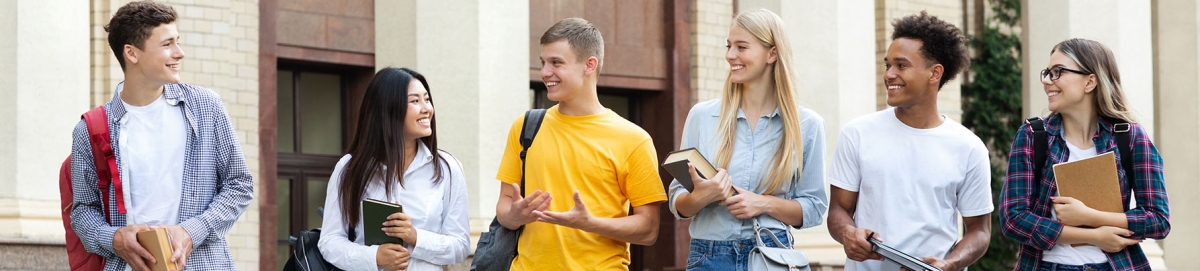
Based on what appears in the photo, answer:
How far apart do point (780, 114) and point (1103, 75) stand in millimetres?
1306

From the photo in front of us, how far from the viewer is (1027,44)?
48.7 ft

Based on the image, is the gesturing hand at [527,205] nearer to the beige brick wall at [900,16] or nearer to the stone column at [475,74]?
the stone column at [475,74]

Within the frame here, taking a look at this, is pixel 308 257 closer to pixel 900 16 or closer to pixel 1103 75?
pixel 1103 75

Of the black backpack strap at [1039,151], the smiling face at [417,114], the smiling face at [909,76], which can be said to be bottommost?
the black backpack strap at [1039,151]

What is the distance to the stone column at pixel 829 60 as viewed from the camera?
43.1ft

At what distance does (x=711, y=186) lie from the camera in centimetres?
544

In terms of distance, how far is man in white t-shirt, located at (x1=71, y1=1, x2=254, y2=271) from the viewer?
533cm

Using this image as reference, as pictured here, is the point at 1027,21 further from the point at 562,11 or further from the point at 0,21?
the point at 0,21

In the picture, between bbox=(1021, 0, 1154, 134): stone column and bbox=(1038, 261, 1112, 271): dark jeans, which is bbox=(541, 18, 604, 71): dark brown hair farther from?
bbox=(1021, 0, 1154, 134): stone column

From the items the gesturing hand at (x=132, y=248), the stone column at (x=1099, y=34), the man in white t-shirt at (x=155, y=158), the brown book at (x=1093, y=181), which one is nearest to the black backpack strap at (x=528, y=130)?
the man in white t-shirt at (x=155, y=158)

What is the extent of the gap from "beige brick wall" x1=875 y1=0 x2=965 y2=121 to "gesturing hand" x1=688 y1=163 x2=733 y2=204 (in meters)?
9.96

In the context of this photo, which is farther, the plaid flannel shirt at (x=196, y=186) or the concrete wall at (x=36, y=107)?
the concrete wall at (x=36, y=107)

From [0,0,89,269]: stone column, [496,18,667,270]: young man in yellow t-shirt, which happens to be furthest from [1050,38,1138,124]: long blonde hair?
[0,0,89,269]: stone column

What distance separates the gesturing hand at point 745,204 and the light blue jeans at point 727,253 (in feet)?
0.40
